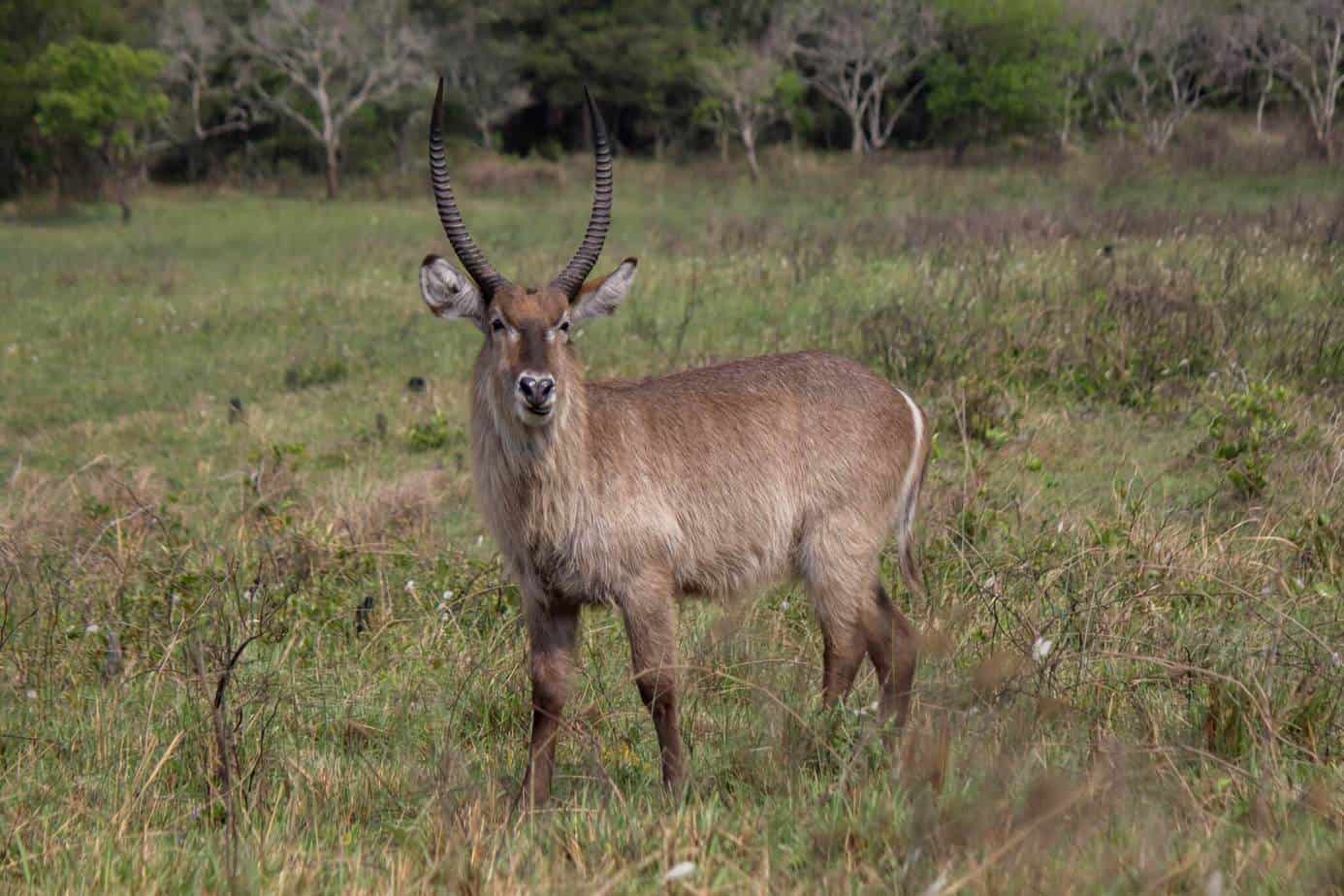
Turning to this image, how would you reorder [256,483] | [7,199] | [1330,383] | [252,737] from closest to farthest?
[252,737] → [256,483] → [1330,383] → [7,199]

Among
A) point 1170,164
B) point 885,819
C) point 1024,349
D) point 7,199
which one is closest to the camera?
point 885,819

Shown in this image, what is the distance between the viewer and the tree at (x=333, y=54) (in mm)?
30172

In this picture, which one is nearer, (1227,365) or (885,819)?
(885,819)

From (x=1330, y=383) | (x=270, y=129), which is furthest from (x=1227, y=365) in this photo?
(x=270, y=129)

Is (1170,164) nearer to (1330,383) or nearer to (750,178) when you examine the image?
(750,178)

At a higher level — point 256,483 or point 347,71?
point 347,71

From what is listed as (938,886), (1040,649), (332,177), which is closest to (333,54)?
(332,177)

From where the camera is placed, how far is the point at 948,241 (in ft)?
35.3

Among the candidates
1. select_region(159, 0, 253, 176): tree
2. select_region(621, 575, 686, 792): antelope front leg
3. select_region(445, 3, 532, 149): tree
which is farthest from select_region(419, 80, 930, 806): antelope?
select_region(445, 3, 532, 149): tree

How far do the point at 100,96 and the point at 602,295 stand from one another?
24242 millimetres

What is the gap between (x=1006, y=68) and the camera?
34.0 m

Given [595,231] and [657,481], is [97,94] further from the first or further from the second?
[657,481]

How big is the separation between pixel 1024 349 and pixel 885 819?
16.3 ft

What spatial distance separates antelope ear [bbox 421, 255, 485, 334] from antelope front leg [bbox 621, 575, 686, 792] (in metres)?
0.83
